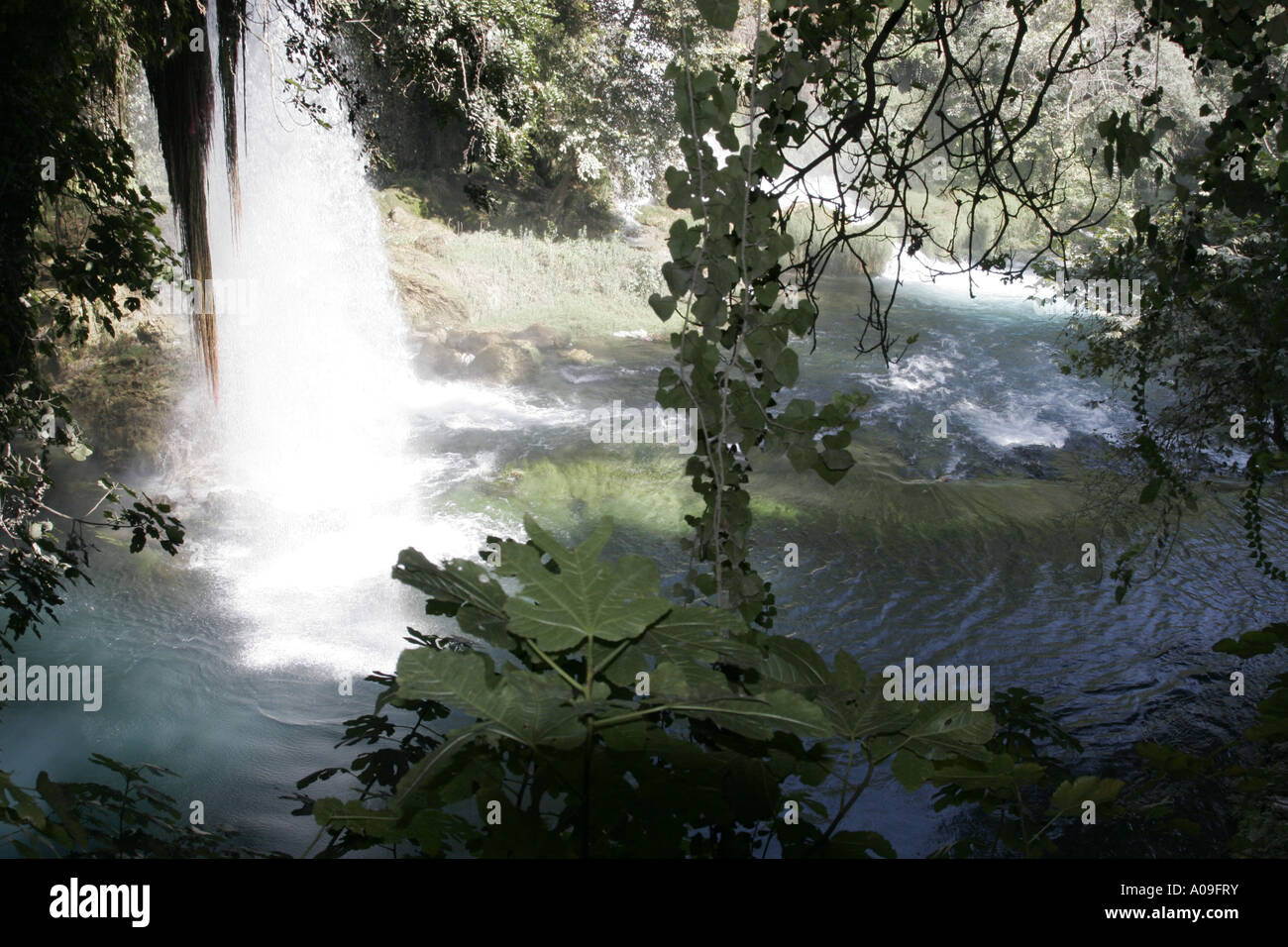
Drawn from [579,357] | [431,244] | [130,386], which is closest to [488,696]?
[130,386]

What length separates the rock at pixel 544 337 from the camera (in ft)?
22.7

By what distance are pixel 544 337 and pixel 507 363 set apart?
1.67 ft

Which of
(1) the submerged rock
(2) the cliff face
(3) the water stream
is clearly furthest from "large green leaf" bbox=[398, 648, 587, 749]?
(1) the submerged rock

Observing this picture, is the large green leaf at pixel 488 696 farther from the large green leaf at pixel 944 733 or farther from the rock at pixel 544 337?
the rock at pixel 544 337

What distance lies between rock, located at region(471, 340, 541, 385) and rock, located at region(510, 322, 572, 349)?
21 centimetres

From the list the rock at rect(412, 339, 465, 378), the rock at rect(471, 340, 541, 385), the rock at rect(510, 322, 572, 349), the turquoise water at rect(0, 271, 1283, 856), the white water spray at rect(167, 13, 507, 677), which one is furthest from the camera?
the rock at rect(510, 322, 572, 349)

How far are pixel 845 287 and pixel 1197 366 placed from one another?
5774mm

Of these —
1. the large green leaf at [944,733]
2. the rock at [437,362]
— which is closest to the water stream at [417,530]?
the rock at [437,362]

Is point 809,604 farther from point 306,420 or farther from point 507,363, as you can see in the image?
point 306,420

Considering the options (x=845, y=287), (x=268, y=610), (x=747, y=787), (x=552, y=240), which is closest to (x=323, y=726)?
(x=268, y=610)

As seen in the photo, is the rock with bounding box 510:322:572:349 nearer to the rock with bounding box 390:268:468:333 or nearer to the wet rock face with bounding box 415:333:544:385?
the wet rock face with bounding box 415:333:544:385

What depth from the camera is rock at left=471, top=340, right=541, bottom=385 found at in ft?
21.6
